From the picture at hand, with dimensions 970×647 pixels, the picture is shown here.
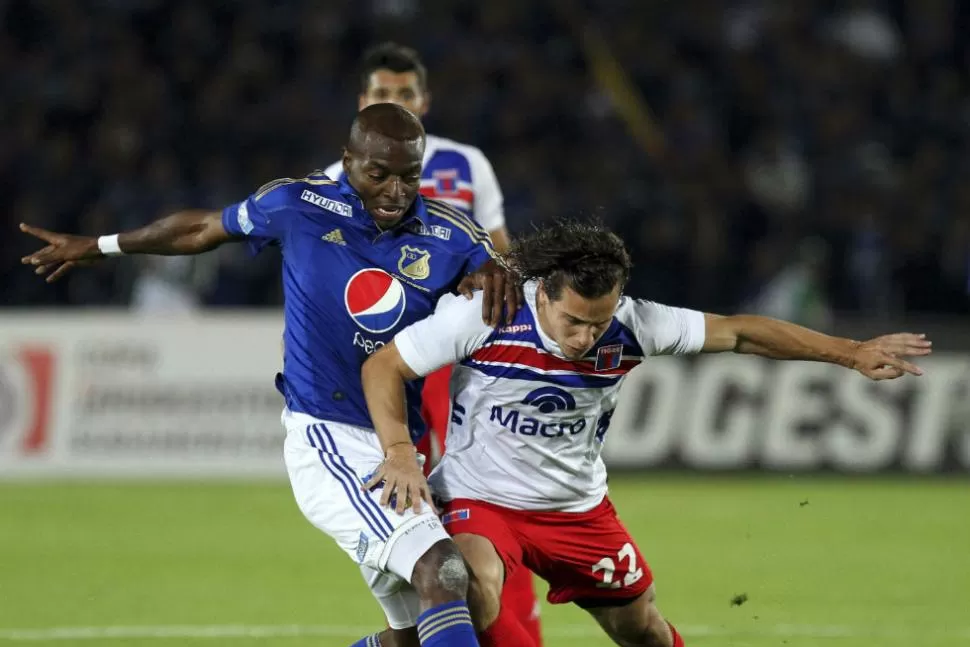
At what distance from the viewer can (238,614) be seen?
7.36 meters

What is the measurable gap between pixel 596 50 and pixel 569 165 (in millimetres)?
2056

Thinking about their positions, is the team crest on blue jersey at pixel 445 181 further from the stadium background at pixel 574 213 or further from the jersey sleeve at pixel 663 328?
the stadium background at pixel 574 213

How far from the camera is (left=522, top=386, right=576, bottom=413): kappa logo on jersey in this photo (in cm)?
488

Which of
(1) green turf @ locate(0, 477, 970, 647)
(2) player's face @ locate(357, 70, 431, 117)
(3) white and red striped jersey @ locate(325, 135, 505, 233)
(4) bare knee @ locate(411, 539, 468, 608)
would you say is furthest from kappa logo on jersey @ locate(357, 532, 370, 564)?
(2) player's face @ locate(357, 70, 431, 117)

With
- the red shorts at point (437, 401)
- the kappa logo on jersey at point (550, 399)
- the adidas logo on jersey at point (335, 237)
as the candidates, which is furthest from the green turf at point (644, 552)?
the adidas logo on jersey at point (335, 237)

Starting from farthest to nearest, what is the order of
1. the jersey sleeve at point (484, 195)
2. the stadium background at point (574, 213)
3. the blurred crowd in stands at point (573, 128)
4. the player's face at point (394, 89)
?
1. the blurred crowd in stands at point (573, 128)
2. the stadium background at point (574, 213)
3. the jersey sleeve at point (484, 195)
4. the player's face at point (394, 89)

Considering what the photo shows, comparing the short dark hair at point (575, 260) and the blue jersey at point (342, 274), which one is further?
the blue jersey at point (342, 274)

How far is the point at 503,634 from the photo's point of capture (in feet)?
15.7

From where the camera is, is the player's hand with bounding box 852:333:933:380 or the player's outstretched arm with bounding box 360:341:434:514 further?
the player's hand with bounding box 852:333:933:380

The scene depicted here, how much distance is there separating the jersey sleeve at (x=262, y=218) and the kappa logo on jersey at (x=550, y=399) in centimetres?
99

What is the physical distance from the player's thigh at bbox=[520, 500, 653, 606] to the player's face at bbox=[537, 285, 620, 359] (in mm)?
633

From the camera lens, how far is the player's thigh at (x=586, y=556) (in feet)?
16.4

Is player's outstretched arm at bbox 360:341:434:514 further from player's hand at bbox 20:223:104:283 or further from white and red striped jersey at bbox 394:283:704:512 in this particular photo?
player's hand at bbox 20:223:104:283

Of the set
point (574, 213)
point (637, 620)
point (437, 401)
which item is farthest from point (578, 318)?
point (574, 213)
